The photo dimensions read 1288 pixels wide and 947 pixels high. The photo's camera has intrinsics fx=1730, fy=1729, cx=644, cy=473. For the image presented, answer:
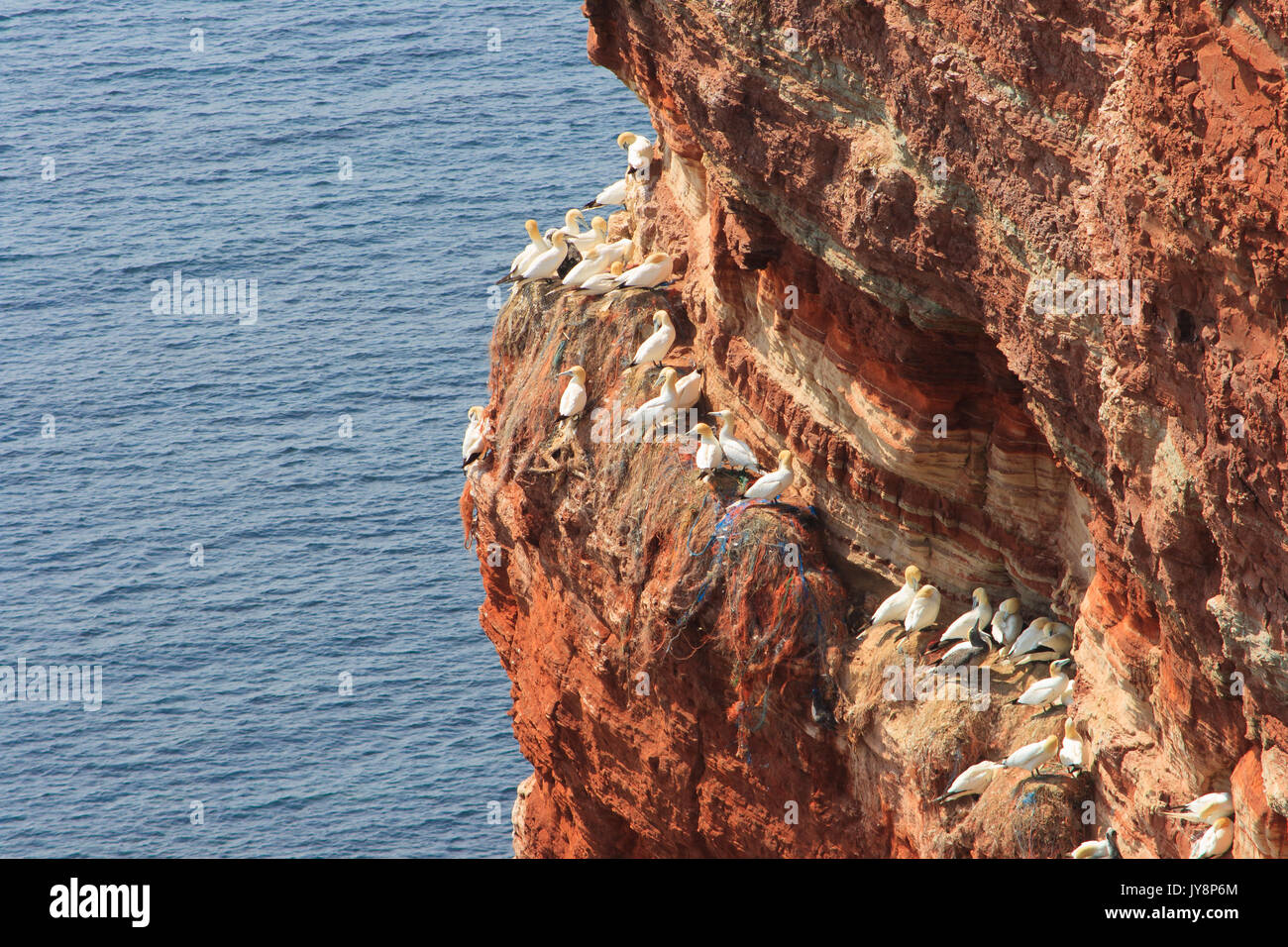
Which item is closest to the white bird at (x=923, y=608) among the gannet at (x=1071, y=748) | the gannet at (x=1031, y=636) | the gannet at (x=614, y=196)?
the gannet at (x=1031, y=636)

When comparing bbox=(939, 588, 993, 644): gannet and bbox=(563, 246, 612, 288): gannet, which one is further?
bbox=(563, 246, 612, 288): gannet

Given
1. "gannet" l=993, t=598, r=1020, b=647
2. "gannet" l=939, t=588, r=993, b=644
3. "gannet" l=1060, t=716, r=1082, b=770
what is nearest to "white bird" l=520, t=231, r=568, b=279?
"gannet" l=939, t=588, r=993, b=644

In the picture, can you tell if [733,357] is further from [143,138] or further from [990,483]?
[143,138]

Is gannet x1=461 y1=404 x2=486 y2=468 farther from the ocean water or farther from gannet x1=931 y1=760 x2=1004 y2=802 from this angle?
the ocean water

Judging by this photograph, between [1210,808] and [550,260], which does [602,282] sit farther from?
[1210,808]

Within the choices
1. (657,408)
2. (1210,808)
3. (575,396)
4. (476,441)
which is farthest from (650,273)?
(1210,808)
